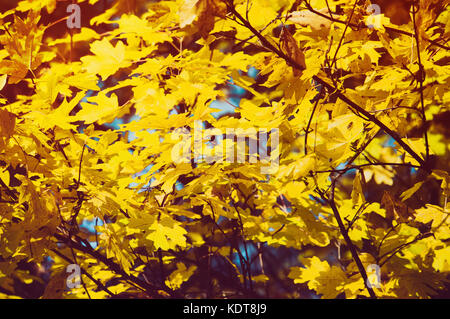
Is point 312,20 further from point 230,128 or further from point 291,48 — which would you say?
point 230,128

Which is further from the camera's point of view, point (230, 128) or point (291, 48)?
point (230, 128)

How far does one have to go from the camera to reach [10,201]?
5.05ft

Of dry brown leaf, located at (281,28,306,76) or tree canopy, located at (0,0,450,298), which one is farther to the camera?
tree canopy, located at (0,0,450,298)

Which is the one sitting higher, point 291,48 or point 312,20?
point 312,20

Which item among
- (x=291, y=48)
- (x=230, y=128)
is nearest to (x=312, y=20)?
(x=291, y=48)

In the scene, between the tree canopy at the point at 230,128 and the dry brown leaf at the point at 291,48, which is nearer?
the dry brown leaf at the point at 291,48

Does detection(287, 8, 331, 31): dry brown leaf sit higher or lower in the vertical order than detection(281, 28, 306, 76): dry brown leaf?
higher

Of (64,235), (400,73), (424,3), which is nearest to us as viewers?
(424,3)

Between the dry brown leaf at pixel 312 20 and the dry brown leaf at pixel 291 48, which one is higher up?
the dry brown leaf at pixel 312 20

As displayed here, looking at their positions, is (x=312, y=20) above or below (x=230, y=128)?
above

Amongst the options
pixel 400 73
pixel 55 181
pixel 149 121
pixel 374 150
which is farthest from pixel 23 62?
pixel 374 150

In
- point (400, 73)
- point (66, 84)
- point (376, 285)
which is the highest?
point (66, 84)
